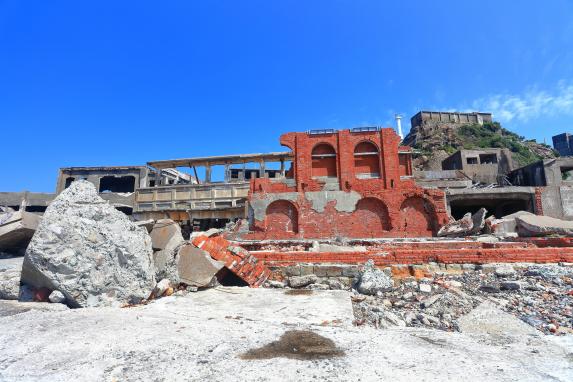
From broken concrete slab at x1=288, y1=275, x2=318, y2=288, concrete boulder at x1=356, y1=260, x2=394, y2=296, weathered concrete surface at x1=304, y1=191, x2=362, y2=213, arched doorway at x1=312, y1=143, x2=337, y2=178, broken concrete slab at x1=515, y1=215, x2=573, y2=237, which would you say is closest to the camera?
concrete boulder at x1=356, y1=260, x2=394, y2=296

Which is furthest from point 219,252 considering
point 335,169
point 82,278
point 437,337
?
point 335,169

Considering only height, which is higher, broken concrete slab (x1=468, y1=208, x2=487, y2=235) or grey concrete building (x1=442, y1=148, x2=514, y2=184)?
grey concrete building (x1=442, y1=148, x2=514, y2=184)

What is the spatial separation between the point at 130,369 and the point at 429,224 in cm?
1453

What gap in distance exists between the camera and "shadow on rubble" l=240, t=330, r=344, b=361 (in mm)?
2715

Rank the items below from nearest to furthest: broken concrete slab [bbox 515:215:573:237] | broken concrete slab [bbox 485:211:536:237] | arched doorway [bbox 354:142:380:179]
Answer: broken concrete slab [bbox 515:215:573:237], broken concrete slab [bbox 485:211:536:237], arched doorway [bbox 354:142:380:179]

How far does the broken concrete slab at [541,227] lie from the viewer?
33.4 feet

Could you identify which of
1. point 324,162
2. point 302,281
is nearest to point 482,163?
point 324,162

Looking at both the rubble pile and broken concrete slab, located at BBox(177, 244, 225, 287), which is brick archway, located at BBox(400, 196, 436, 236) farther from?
broken concrete slab, located at BBox(177, 244, 225, 287)

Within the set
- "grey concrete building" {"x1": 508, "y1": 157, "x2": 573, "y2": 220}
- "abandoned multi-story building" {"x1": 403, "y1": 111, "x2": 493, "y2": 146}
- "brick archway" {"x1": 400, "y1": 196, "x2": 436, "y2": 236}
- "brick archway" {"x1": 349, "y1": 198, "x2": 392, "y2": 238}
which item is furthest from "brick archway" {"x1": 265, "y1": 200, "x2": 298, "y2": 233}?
"abandoned multi-story building" {"x1": 403, "y1": 111, "x2": 493, "y2": 146}

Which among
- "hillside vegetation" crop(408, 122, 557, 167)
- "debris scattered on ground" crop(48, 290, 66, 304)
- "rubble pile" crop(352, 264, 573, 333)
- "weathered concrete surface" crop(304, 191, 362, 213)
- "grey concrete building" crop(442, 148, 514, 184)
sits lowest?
"rubble pile" crop(352, 264, 573, 333)

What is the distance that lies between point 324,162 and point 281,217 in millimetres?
3516

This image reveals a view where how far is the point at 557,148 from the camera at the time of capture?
5497 centimetres

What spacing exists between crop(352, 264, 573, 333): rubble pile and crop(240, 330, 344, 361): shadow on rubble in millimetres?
993

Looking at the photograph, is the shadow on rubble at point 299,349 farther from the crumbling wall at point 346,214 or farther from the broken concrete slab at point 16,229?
the crumbling wall at point 346,214
